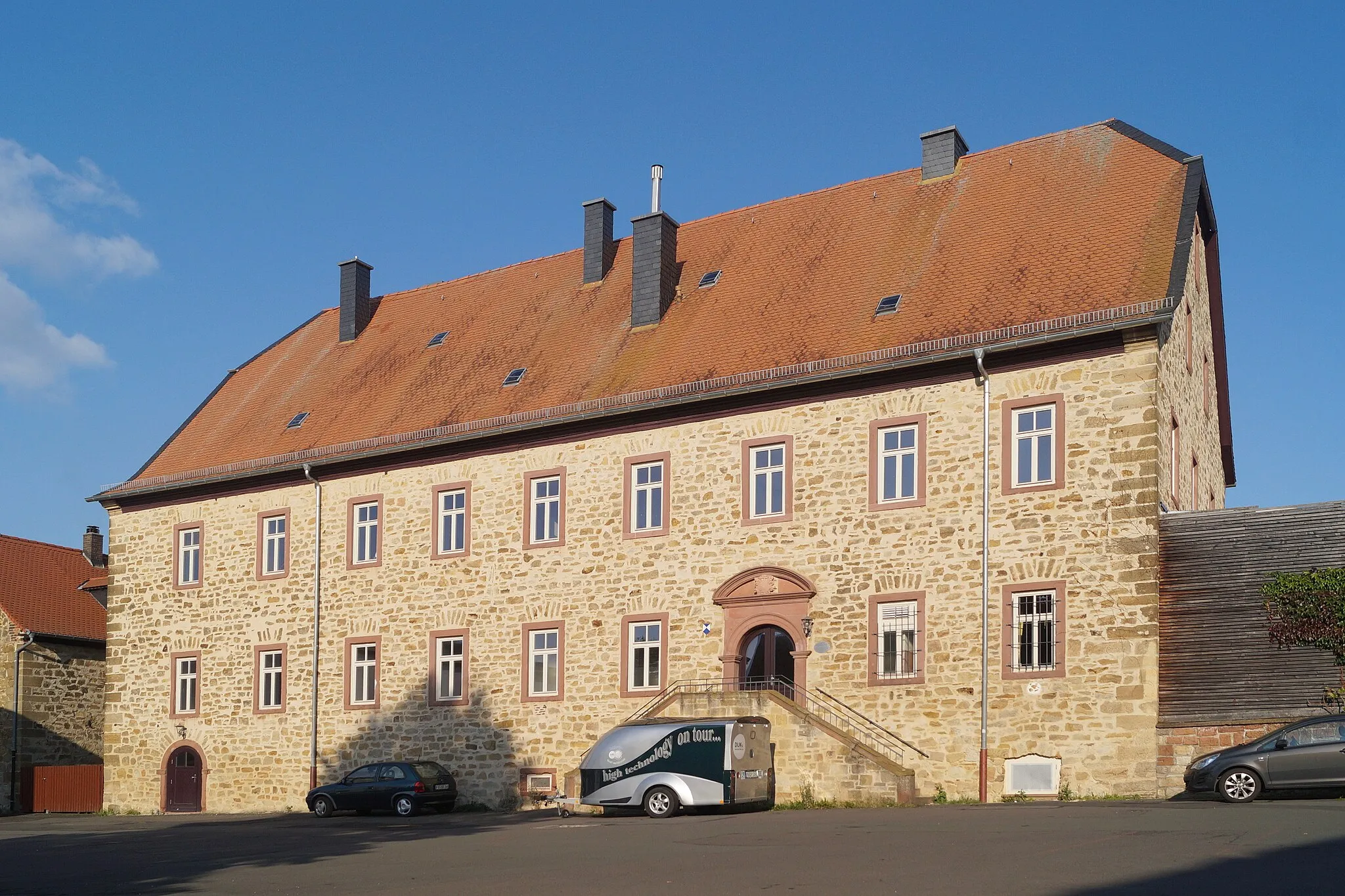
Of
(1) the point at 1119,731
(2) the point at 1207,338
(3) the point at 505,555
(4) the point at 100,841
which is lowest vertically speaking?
(4) the point at 100,841

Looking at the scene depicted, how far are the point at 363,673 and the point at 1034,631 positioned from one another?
14.4 metres

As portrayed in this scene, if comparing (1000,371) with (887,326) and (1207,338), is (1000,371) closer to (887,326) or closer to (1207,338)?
(887,326)

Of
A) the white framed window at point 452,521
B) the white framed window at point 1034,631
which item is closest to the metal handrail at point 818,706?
the white framed window at point 1034,631

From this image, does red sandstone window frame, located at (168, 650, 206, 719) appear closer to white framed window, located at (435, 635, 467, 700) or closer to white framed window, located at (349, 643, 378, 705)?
white framed window, located at (349, 643, 378, 705)

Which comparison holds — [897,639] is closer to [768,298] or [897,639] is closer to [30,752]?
[768,298]

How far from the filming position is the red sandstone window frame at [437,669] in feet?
99.1

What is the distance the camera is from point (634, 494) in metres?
28.7

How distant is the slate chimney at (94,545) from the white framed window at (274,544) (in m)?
16.1

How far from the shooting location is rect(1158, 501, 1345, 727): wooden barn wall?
21.9 metres

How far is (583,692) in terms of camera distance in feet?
93.7

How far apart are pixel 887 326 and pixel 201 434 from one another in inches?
731

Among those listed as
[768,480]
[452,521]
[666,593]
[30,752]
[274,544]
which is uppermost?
[768,480]

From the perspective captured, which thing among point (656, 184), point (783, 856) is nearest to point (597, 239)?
point (656, 184)

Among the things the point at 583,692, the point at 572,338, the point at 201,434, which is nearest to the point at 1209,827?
the point at 583,692
